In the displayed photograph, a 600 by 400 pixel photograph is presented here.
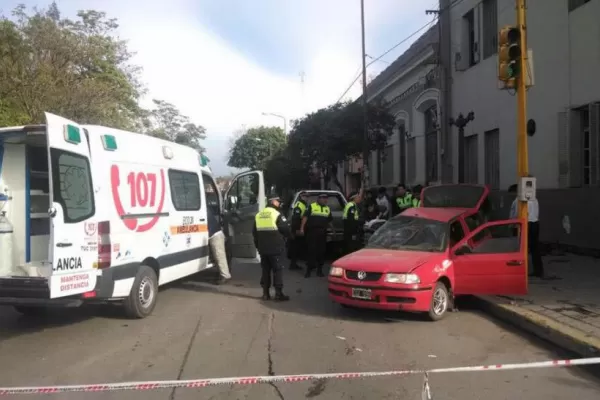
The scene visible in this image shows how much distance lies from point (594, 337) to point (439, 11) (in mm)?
15976

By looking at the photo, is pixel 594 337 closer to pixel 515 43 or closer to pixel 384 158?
pixel 515 43

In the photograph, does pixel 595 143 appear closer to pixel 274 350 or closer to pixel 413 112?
pixel 274 350

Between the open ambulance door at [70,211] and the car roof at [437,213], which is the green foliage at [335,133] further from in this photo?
the open ambulance door at [70,211]

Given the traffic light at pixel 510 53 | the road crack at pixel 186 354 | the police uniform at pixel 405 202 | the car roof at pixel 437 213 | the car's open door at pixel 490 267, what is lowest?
the road crack at pixel 186 354

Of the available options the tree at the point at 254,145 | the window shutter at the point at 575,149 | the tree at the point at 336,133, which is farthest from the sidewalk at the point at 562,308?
the tree at the point at 254,145

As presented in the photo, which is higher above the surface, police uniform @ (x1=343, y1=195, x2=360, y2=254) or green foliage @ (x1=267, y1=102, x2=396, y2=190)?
green foliage @ (x1=267, y1=102, x2=396, y2=190)

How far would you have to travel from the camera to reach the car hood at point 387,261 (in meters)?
7.50

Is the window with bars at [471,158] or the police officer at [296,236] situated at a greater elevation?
the window with bars at [471,158]

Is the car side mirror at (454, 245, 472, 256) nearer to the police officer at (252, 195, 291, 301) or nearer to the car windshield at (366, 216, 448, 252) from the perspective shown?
the car windshield at (366, 216, 448, 252)

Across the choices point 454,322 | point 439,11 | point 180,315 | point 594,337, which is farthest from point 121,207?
point 439,11

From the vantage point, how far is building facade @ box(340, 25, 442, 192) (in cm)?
2206

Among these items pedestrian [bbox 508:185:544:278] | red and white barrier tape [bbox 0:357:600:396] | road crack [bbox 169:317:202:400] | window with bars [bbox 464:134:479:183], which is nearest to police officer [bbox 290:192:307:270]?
pedestrian [bbox 508:185:544:278]

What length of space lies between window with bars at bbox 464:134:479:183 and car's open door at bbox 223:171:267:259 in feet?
33.5

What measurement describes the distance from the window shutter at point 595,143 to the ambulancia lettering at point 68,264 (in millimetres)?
10993
